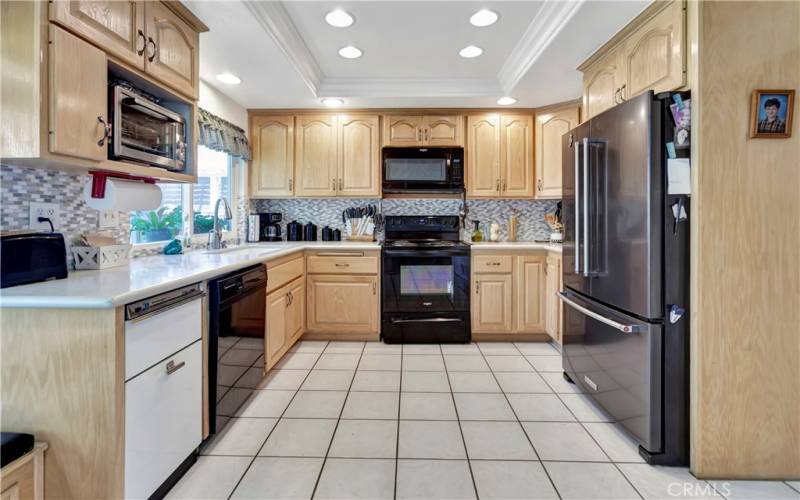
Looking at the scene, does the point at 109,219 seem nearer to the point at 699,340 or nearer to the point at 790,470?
the point at 699,340

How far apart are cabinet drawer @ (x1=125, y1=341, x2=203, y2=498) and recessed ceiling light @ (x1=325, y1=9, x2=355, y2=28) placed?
2.01 m

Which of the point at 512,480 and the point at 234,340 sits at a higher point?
the point at 234,340

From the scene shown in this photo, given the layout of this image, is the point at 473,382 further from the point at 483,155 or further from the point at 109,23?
the point at 109,23

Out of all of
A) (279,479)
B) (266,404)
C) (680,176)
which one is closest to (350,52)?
(680,176)

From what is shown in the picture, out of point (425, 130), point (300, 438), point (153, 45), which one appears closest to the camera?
point (153, 45)

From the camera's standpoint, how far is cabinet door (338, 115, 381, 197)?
361 cm

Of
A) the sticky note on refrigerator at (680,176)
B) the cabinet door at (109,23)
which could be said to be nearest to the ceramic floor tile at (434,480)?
the sticky note on refrigerator at (680,176)

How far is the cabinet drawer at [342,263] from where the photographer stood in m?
3.33

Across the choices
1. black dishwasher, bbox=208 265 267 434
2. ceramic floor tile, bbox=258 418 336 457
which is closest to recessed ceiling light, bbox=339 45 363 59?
black dishwasher, bbox=208 265 267 434

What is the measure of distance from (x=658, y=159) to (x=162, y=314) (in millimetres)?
2147

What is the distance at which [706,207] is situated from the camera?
5.00 feet

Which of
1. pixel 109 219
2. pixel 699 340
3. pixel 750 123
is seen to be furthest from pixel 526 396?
pixel 109 219

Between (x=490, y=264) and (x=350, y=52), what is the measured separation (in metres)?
2.09

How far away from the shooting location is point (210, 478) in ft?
5.05
